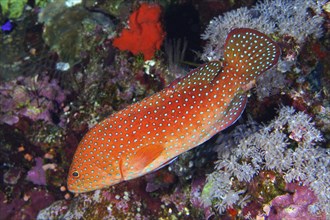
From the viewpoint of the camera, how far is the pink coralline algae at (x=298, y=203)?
4047 millimetres

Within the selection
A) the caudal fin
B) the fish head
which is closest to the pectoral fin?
the fish head

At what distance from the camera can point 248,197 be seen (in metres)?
4.37

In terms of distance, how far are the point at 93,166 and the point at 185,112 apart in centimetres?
139

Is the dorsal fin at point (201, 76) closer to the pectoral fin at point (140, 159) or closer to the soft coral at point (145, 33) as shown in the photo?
the pectoral fin at point (140, 159)

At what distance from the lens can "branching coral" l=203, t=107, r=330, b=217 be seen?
407 centimetres

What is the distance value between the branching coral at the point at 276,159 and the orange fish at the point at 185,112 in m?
0.91

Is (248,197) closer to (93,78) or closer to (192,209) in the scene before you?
(192,209)

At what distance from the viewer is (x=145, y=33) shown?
6055 millimetres

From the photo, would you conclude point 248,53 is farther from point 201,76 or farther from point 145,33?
point 145,33

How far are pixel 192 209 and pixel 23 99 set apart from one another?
14.1ft

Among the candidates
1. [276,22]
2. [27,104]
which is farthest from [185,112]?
[27,104]

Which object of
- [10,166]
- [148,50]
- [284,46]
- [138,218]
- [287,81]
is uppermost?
[284,46]

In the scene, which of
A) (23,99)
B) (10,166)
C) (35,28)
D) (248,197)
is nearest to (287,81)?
(248,197)

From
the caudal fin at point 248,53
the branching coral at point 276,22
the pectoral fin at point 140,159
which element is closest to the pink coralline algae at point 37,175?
the pectoral fin at point 140,159
